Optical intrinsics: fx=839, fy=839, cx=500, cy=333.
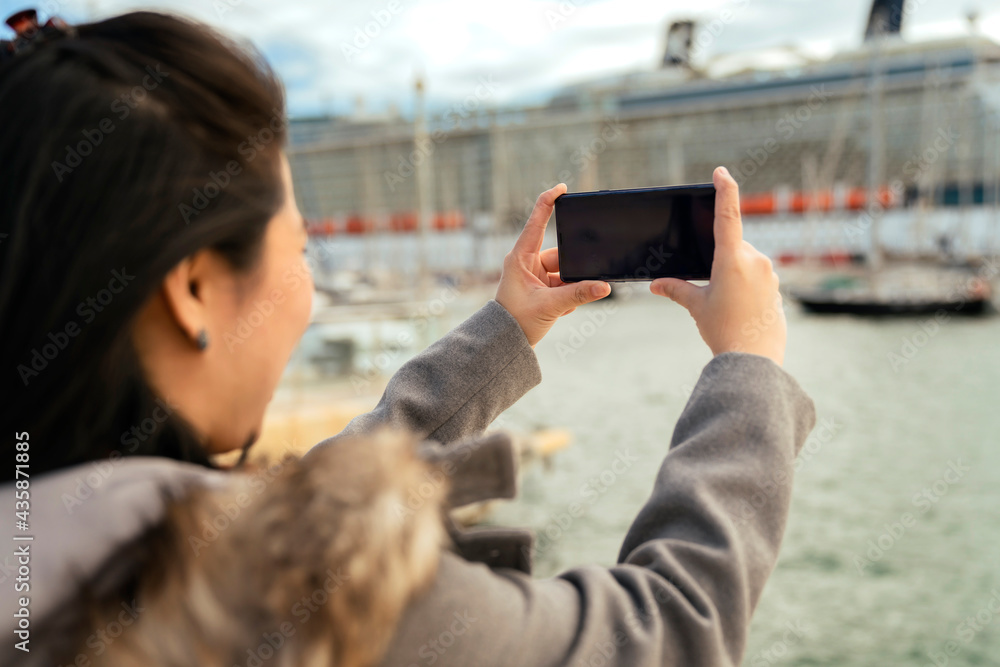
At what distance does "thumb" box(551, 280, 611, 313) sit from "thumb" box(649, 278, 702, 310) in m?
0.05

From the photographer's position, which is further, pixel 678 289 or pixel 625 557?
pixel 678 289

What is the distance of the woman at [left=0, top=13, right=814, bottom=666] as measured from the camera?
0.33m

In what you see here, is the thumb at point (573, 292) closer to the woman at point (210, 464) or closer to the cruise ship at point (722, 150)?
the woman at point (210, 464)

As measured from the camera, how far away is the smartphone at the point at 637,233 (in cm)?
60

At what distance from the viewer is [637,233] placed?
0.64 meters

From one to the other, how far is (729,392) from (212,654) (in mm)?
296

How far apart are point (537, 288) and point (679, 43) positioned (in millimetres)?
32632

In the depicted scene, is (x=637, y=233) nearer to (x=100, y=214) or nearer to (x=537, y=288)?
(x=537, y=288)

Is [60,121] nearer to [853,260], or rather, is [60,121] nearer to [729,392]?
[729,392]

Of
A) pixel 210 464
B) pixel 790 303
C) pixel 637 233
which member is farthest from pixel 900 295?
pixel 210 464

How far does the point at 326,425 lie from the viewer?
4004mm

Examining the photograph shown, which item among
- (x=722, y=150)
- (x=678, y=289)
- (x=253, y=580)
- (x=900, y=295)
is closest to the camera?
(x=253, y=580)

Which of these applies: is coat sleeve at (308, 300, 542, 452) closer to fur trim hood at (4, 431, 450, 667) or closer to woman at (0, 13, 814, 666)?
woman at (0, 13, 814, 666)

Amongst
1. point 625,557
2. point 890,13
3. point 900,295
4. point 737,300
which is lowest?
point 900,295
